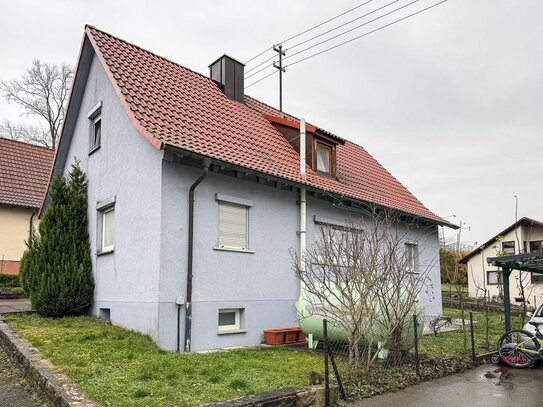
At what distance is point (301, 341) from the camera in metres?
11.8

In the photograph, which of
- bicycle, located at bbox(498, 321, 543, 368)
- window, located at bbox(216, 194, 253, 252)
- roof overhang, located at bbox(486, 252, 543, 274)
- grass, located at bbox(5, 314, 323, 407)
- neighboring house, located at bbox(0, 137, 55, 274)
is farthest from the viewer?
neighboring house, located at bbox(0, 137, 55, 274)

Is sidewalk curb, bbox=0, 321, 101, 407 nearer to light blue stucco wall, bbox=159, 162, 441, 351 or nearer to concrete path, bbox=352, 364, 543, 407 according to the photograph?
light blue stucco wall, bbox=159, 162, 441, 351

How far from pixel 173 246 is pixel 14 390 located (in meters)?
3.84

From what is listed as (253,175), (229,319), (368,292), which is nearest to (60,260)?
(229,319)

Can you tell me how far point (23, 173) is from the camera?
24156 mm

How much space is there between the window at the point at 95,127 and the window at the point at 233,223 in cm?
454

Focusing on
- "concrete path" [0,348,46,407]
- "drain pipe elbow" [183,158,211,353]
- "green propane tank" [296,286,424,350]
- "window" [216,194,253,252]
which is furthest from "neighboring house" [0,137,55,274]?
"green propane tank" [296,286,424,350]

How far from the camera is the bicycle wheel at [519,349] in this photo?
980 centimetres

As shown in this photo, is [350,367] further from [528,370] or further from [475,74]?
[475,74]

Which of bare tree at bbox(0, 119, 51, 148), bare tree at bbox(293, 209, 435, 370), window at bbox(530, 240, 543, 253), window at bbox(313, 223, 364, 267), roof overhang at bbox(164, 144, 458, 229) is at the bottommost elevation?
bare tree at bbox(293, 209, 435, 370)

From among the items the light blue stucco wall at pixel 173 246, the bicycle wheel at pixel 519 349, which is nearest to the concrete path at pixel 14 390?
the light blue stucco wall at pixel 173 246

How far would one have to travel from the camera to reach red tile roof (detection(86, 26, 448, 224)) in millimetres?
10828

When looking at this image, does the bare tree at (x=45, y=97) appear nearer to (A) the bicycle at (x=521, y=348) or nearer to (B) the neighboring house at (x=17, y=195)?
(B) the neighboring house at (x=17, y=195)

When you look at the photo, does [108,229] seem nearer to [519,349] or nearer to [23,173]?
[519,349]
